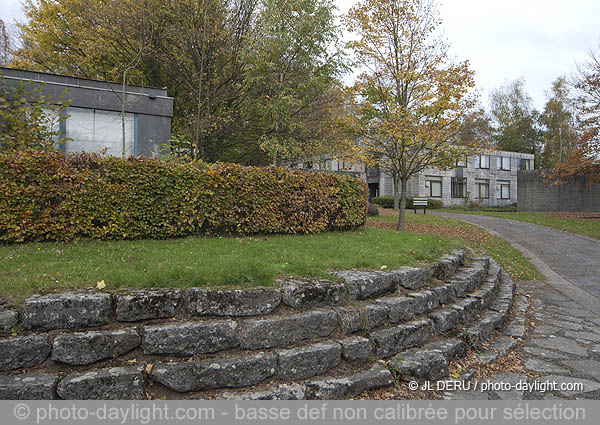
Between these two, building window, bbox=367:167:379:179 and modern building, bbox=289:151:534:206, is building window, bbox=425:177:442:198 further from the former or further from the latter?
building window, bbox=367:167:379:179

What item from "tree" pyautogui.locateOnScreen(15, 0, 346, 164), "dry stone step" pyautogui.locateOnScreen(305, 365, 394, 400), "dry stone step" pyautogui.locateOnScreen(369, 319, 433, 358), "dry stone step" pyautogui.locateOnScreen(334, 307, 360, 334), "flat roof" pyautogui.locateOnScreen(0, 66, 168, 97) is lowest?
"dry stone step" pyautogui.locateOnScreen(305, 365, 394, 400)

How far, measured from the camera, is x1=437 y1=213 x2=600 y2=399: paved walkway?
11.8 ft

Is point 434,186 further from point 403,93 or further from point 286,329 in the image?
point 286,329

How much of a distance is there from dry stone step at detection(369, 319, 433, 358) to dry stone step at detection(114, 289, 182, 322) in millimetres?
1956

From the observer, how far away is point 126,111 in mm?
11508

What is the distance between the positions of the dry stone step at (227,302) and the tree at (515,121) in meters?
46.2

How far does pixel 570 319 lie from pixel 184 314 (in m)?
5.65

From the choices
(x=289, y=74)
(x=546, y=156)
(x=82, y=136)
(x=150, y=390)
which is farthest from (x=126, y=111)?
(x=546, y=156)

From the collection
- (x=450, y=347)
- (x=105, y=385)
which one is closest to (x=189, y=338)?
(x=105, y=385)

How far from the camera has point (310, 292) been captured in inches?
147

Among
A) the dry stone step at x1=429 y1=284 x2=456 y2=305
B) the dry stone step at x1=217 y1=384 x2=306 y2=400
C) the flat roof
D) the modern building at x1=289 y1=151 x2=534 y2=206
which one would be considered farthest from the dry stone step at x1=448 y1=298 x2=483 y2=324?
the modern building at x1=289 y1=151 x2=534 y2=206

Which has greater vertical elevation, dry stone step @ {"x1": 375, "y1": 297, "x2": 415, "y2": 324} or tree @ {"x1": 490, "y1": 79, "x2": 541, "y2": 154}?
tree @ {"x1": 490, "y1": 79, "x2": 541, "y2": 154}

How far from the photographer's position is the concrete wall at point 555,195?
23.1 meters
